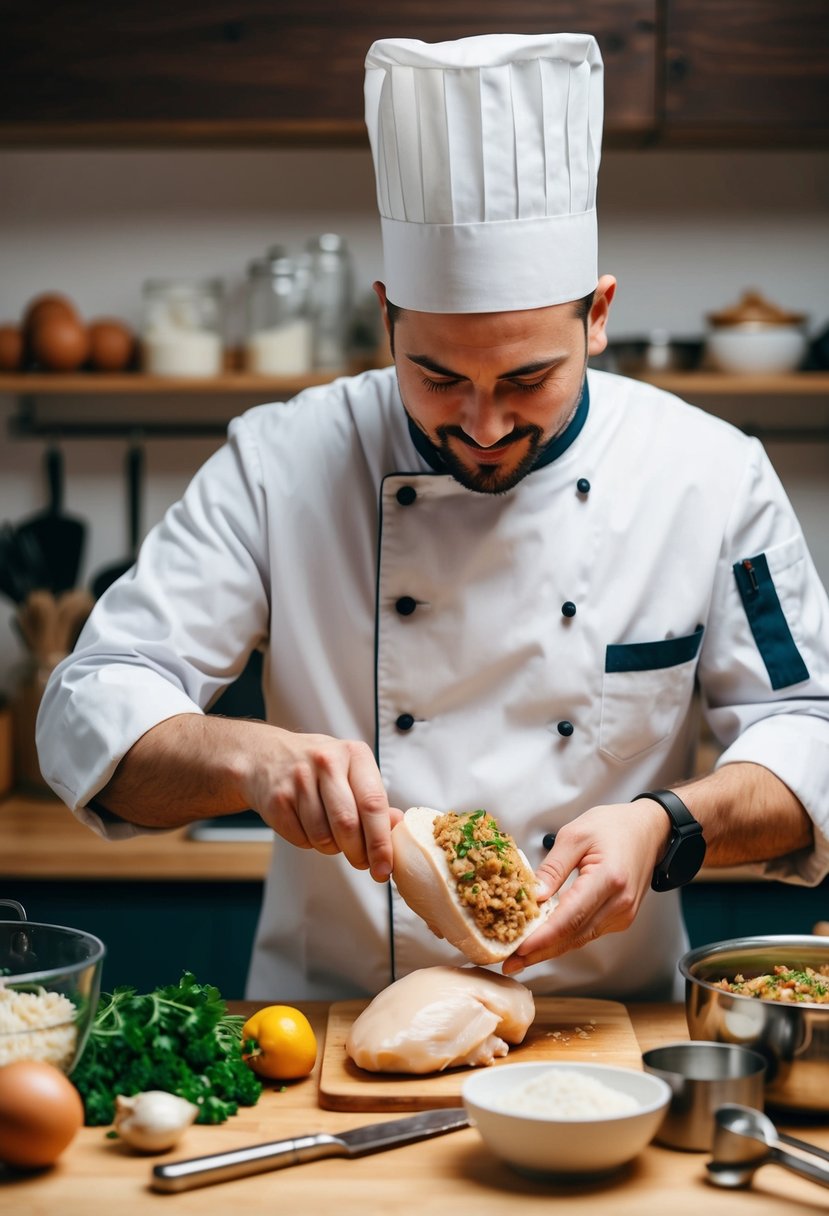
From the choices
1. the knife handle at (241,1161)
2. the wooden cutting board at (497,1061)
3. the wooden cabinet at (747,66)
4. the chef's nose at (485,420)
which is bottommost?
the wooden cutting board at (497,1061)

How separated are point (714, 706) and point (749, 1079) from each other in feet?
2.44

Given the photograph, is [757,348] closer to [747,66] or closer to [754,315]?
[754,315]

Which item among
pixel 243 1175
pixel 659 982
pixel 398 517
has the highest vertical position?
pixel 398 517

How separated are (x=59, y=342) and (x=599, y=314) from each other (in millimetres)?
1703

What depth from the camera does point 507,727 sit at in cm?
179

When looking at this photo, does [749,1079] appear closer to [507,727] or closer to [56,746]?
[507,727]

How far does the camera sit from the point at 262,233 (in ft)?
11.0

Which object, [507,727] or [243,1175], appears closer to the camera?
[243,1175]

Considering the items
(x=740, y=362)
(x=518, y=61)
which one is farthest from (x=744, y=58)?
(x=518, y=61)

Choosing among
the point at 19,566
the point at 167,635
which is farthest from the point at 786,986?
the point at 19,566

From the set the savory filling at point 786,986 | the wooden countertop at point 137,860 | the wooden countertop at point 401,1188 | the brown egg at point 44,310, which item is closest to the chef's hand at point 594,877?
the savory filling at point 786,986

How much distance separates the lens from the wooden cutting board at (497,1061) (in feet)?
4.46

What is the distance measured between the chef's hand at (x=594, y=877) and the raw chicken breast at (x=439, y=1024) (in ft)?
0.14

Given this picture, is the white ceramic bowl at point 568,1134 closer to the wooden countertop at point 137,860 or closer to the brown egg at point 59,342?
the wooden countertop at point 137,860
